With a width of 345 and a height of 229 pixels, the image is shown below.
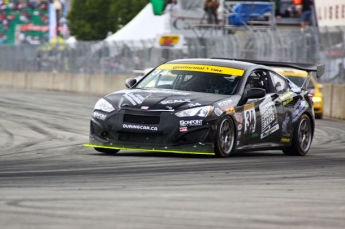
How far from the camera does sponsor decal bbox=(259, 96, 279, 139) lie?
1204cm

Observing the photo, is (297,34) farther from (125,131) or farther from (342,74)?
(125,131)

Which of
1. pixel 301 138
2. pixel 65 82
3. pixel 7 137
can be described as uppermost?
pixel 301 138

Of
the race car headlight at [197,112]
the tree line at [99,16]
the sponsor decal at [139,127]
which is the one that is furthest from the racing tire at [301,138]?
the tree line at [99,16]

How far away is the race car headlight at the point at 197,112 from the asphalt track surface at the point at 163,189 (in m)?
0.52

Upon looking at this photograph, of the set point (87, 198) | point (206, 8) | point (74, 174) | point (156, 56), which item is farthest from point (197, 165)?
point (206, 8)

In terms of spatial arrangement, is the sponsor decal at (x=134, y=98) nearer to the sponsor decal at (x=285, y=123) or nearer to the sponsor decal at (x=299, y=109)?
the sponsor decal at (x=285, y=123)

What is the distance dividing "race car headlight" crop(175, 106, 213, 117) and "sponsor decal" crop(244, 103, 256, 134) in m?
0.86

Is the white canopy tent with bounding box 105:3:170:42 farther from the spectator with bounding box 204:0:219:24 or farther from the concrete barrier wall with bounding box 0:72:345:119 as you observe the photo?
the concrete barrier wall with bounding box 0:72:345:119

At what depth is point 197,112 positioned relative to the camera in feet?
35.5

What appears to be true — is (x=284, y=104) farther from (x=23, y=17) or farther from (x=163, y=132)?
(x=23, y=17)

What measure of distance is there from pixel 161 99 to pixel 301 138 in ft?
9.43

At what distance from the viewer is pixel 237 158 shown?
37.1 feet

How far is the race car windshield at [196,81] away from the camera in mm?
11688

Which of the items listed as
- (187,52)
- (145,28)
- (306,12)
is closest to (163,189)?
(187,52)
